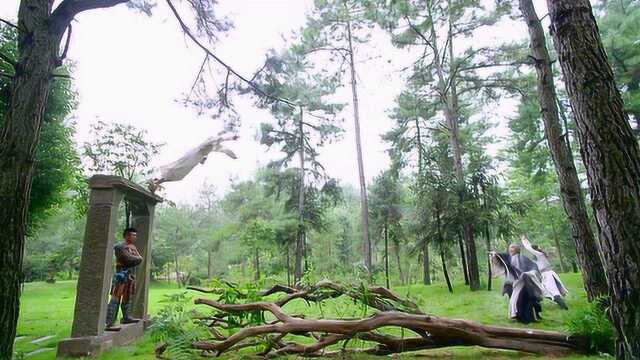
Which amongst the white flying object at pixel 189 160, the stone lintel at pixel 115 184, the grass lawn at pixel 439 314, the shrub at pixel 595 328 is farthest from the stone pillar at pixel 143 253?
the shrub at pixel 595 328

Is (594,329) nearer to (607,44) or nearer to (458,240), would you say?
(458,240)

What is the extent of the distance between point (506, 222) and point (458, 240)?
1.43 meters

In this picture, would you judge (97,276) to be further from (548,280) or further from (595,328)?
(548,280)

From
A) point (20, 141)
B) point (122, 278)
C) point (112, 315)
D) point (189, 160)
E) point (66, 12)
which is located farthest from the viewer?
point (189, 160)

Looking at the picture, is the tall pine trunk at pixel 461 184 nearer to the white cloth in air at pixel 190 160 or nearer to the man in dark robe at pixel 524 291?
the man in dark robe at pixel 524 291

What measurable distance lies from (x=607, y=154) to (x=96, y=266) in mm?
5138

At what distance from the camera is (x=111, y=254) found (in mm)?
4227

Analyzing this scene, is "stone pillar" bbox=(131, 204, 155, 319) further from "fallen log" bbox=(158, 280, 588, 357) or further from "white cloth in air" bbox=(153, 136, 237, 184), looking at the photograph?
"fallen log" bbox=(158, 280, 588, 357)

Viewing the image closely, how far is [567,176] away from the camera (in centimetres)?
430

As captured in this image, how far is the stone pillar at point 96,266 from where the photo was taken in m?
3.91

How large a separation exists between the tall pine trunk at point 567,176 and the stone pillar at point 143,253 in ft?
20.8

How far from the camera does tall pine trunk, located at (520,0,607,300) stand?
4023 mm

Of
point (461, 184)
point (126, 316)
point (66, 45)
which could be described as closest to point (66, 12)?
point (66, 45)

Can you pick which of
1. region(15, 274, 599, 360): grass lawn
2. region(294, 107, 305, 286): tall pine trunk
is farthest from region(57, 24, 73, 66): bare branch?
region(294, 107, 305, 286): tall pine trunk
